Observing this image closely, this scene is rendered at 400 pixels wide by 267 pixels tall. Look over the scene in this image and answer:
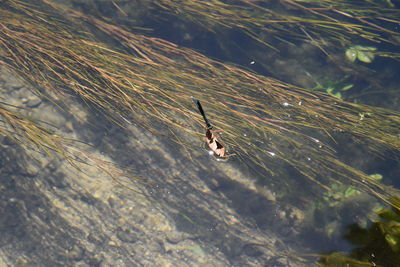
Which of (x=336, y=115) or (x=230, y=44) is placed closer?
(x=336, y=115)

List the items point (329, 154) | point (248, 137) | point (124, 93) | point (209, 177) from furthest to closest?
point (209, 177) → point (329, 154) → point (248, 137) → point (124, 93)

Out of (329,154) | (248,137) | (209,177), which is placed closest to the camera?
(248,137)

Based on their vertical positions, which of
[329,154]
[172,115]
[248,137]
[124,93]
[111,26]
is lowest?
[329,154]

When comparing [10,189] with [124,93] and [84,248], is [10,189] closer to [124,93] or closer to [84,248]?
[84,248]

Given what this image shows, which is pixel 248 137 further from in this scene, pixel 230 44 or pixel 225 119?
pixel 230 44

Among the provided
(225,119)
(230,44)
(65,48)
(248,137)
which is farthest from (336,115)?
(65,48)

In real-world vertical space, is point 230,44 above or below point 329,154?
above
